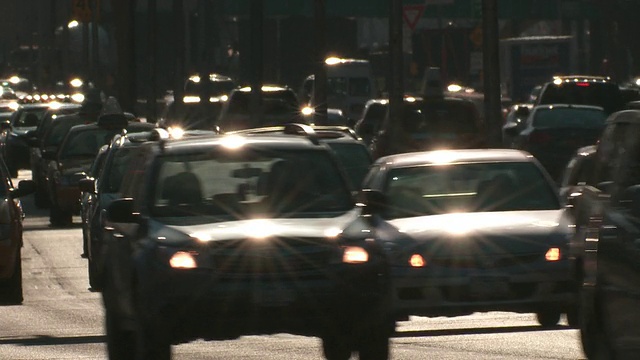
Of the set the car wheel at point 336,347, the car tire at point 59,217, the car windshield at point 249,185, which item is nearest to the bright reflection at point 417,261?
the car windshield at point 249,185

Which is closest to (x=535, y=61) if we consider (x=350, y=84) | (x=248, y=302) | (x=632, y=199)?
(x=350, y=84)

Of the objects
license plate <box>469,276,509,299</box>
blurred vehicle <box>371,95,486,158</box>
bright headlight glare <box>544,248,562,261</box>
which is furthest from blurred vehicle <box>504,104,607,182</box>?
license plate <box>469,276,509,299</box>

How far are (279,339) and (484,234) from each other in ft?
6.24

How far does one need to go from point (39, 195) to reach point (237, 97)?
7.18 m

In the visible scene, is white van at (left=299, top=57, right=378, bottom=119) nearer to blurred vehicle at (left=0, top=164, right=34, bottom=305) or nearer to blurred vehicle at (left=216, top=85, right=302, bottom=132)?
blurred vehicle at (left=216, top=85, right=302, bottom=132)

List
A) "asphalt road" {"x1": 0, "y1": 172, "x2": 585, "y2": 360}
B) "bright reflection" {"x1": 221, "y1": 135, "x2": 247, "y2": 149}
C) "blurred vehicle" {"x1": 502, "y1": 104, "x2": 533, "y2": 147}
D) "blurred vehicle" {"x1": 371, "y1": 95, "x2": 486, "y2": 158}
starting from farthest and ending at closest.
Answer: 1. "blurred vehicle" {"x1": 502, "y1": 104, "x2": 533, "y2": 147}
2. "blurred vehicle" {"x1": 371, "y1": 95, "x2": 486, "y2": 158}
3. "asphalt road" {"x1": 0, "y1": 172, "x2": 585, "y2": 360}
4. "bright reflection" {"x1": 221, "y1": 135, "x2": 247, "y2": 149}

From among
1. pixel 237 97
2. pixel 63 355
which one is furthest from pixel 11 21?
pixel 63 355

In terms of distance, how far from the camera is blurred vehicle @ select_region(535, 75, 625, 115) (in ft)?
133

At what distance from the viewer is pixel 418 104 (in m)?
28.1

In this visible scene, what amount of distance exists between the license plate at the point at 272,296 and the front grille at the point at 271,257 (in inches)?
4.2

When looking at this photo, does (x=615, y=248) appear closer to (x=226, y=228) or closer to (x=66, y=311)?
(x=226, y=228)

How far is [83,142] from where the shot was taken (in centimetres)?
3039

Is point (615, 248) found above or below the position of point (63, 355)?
above

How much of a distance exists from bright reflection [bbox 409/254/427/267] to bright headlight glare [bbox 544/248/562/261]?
2.95 ft
